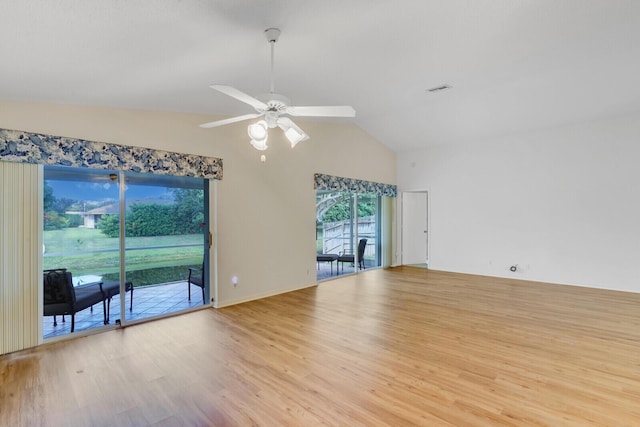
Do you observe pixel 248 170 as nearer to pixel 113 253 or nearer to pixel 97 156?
pixel 97 156

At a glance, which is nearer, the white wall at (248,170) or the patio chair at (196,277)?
the white wall at (248,170)

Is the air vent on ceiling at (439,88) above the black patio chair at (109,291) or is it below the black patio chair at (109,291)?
above

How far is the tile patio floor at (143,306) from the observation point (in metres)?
3.59

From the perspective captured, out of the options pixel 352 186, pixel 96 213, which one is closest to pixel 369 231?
pixel 352 186

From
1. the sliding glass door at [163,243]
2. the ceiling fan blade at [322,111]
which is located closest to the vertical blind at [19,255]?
the sliding glass door at [163,243]

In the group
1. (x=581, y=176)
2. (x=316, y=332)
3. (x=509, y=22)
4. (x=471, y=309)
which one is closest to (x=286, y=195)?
(x=316, y=332)

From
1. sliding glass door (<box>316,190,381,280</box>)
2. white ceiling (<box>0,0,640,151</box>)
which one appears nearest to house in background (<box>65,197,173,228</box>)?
white ceiling (<box>0,0,640,151</box>)

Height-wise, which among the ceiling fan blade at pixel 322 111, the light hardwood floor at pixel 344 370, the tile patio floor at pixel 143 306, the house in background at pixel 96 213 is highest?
the ceiling fan blade at pixel 322 111

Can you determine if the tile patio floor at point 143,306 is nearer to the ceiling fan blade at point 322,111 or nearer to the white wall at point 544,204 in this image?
the ceiling fan blade at point 322,111

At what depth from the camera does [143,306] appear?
4.16m

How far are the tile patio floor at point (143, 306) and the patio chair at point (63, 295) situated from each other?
91mm

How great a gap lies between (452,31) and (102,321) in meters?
5.15

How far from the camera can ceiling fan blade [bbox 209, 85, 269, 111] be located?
217 centimetres

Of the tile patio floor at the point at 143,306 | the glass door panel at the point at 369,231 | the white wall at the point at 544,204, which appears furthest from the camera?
the glass door panel at the point at 369,231
